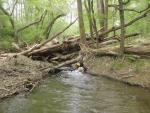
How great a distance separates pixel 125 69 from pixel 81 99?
419 cm

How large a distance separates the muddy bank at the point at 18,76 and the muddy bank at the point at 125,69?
2922mm

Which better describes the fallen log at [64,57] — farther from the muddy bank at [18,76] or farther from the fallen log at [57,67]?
the muddy bank at [18,76]

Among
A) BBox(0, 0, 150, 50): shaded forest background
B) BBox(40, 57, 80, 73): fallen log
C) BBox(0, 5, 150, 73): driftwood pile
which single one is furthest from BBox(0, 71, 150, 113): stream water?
BBox(0, 0, 150, 50): shaded forest background

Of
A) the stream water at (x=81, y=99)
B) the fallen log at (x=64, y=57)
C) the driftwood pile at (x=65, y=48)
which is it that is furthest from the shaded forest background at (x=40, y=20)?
the stream water at (x=81, y=99)

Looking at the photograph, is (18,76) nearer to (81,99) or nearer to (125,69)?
(81,99)

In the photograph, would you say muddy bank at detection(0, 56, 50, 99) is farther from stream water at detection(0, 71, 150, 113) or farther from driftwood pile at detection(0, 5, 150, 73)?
driftwood pile at detection(0, 5, 150, 73)

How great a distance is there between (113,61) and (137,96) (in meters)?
4.26

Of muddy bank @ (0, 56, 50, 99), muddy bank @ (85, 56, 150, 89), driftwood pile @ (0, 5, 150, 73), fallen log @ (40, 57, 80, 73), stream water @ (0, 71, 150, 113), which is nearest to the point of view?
stream water @ (0, 71, 150, 113)

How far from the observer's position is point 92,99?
10.5 m

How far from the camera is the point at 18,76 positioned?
12.5 m

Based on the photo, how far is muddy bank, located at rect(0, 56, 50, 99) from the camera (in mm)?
10834

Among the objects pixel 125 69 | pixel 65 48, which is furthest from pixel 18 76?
pixel 65 48

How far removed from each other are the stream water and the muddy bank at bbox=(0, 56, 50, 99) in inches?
15.8

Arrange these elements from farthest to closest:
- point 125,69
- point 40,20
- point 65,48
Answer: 1. point 40,20
2. point 65,48
3. point 125,69
